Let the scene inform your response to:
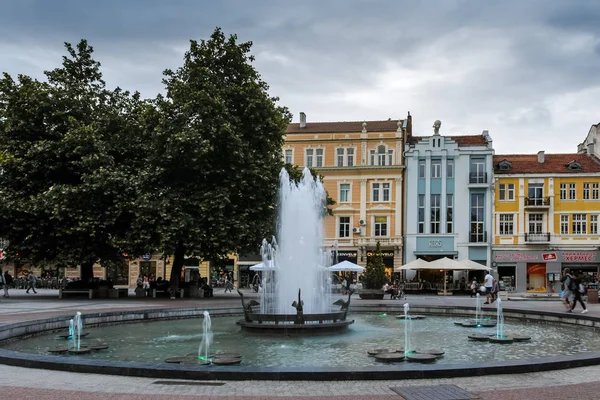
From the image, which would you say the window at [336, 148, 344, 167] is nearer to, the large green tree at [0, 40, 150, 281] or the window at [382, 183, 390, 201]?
the window at [382, 183, 390, 201]

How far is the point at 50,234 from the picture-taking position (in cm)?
3403

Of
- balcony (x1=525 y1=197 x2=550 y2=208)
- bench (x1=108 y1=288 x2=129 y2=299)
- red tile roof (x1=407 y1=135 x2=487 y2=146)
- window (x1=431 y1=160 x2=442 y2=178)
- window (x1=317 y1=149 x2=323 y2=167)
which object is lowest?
bench (x1=108 y1=288 x2=129 y2=299)

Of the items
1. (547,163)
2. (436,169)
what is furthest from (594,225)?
(436,169)

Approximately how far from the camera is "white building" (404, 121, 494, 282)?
191 ft

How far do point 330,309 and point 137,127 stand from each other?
18.9m

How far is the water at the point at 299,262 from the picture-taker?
21906 mm

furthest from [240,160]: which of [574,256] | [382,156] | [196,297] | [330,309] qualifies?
[574,256]

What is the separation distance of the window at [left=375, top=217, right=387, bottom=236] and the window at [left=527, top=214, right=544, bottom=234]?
12.7m

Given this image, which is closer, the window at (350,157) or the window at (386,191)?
the window at (386,191)

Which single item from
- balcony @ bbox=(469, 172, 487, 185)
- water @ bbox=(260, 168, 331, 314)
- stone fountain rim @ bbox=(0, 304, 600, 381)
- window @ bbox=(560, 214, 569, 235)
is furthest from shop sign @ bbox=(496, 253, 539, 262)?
stone fountain rim @ bbox=(0, 304, 600, 381)

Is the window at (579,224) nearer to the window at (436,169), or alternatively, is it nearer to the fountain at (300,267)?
the window at (436,169)

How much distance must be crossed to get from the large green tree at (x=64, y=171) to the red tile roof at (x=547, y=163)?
36.0 metres

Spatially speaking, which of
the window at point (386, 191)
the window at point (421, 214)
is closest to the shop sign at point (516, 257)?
the window at point (421, 214)

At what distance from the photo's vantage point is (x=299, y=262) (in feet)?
73.7
